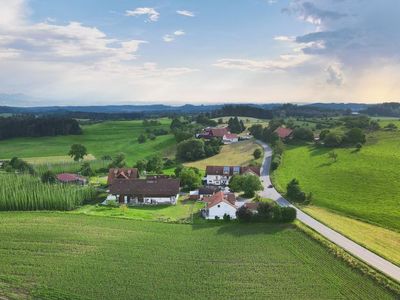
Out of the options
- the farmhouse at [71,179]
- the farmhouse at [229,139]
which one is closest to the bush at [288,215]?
the farmhouse at [71,179]

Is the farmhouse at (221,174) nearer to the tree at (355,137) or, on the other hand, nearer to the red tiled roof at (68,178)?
the red tiled roof at (68,178)

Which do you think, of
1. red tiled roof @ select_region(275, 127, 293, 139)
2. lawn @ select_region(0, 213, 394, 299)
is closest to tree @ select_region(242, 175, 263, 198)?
lawn @ select_region(0, 213, 394, 299)

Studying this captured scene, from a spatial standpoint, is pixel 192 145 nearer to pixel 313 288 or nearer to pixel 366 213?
pixel 366 213

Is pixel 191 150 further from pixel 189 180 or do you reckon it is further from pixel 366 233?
pixel 366 233

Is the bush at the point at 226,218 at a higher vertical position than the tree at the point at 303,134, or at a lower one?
lower

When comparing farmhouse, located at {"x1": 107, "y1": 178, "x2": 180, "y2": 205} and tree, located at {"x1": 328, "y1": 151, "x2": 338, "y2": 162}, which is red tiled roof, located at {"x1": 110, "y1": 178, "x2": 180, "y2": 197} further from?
tree, located at {"x1": 328, "y1": 151, "x2": 338, "y2": 162}

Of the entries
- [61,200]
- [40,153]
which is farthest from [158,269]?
[40,153]
